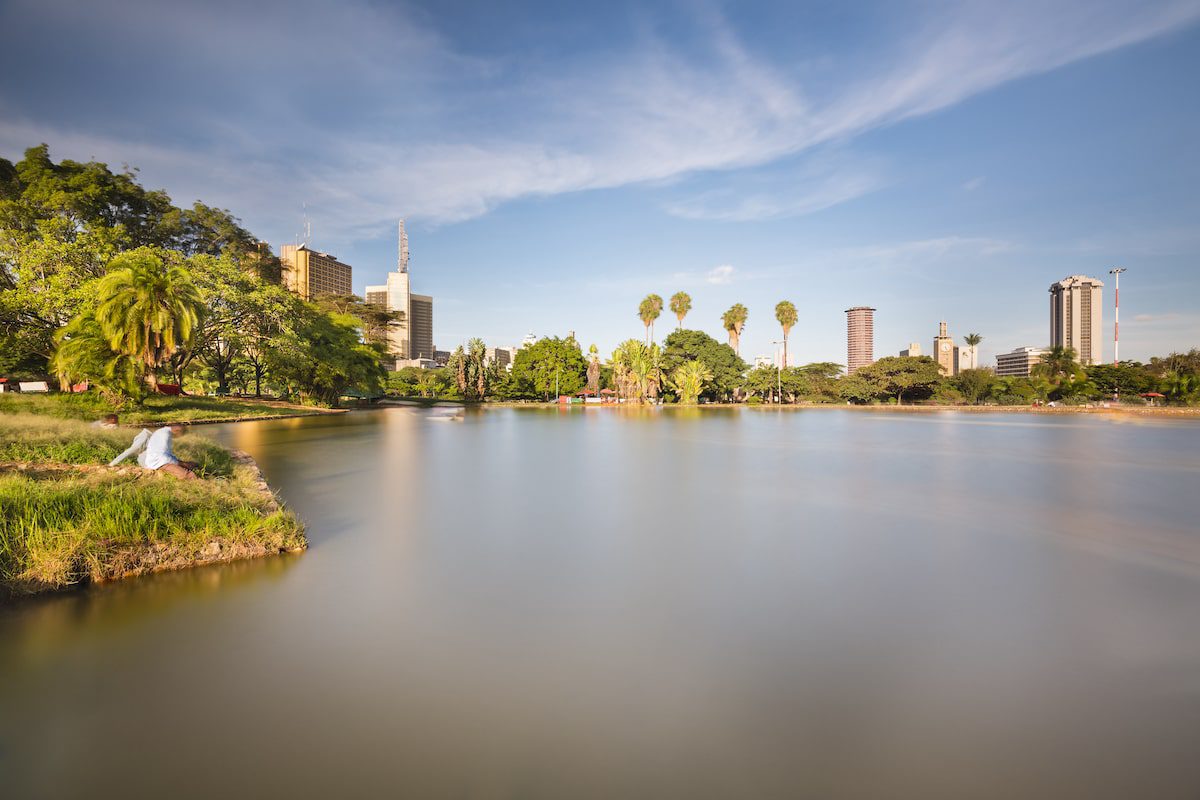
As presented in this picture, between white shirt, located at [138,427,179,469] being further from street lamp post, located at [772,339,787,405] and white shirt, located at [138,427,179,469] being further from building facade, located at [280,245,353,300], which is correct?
building facade, located at [280,245,353,300]

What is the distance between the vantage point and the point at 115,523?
237 inches

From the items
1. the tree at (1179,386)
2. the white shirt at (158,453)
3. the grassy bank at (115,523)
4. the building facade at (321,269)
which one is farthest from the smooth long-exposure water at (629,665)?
the building facade at (321,269)

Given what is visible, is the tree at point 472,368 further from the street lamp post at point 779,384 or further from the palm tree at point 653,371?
the street lamp post at point 779,384

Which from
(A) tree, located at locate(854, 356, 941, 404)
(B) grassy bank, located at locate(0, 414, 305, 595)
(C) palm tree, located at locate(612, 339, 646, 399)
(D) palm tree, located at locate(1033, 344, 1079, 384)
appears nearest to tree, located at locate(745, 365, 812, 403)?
(A) tree, located at locate(854, 356, 941, 404)

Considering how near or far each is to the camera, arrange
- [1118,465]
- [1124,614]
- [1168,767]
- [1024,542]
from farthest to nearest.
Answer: [1118,465]
[1024,542]
[1124,614]
[1168,767]

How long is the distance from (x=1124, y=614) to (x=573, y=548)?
586cm

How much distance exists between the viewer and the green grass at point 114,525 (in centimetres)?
545

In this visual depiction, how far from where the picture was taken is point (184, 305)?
2292cm

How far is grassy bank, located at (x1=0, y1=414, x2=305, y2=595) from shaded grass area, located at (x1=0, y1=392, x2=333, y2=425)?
10.2m

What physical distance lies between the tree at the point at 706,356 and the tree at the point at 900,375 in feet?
56.4

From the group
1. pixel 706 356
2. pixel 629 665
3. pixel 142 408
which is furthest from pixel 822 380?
pixel 629 665

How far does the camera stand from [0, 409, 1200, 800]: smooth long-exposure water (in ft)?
10.2

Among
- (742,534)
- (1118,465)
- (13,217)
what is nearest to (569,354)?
(13,217)

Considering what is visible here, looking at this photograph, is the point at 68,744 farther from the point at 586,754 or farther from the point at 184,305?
the point at 184,305
